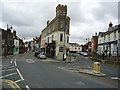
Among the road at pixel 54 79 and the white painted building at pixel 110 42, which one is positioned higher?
the white painted building at pixel 110 42

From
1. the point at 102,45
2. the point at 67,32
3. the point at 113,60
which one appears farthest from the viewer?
the point at 102,45

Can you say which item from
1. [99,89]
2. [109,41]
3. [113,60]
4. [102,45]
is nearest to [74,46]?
[102,45]

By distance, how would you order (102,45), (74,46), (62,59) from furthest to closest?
(74,46) < (102,45) < (62,59)

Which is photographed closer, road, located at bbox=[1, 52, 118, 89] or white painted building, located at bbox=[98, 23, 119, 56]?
road, located at bbox=[1, 52, 118, 89]

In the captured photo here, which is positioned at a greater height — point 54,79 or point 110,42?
point 110,42

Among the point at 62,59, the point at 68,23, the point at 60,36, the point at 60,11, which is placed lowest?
the point at 62,59

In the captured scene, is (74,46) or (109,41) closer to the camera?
(109,41)

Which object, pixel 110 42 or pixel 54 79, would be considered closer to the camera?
pixel 54 79

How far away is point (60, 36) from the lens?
130 feet

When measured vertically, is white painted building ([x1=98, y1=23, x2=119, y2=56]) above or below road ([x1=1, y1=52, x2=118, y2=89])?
above

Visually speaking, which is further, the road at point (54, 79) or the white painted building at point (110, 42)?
the white painted building at point (110, 42)

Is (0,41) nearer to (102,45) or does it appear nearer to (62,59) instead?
(62,59)

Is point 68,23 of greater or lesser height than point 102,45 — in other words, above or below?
above

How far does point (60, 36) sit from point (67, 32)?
3069mm
